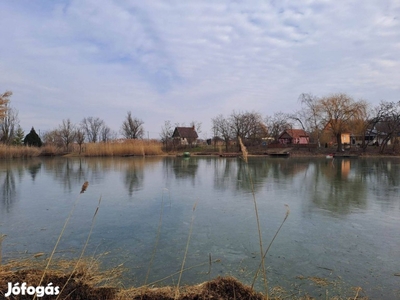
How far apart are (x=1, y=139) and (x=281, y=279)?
36155 mm

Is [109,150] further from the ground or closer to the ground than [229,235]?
further from the ground

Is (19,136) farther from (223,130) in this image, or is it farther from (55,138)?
(223,130)

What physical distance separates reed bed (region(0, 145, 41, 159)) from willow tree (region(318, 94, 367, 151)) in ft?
101

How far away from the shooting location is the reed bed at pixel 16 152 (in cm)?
2484

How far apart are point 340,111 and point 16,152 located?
32958 mm

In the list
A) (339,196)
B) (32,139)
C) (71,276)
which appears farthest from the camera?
(32,139)

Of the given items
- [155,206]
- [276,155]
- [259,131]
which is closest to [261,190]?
[155,206]

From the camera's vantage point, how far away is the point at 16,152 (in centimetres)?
2602

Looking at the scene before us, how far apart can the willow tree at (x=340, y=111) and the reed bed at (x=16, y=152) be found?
101ft

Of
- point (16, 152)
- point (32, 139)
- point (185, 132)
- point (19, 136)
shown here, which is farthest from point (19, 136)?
point (185, 132)

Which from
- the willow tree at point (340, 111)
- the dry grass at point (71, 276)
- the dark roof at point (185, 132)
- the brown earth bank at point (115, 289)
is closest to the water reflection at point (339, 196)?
the brown earth bank at point (115, 289)

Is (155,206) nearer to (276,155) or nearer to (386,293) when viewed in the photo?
(386,293)

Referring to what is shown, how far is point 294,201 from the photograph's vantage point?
6.79 m

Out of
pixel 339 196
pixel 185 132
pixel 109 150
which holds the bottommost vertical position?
pixel 339 196
